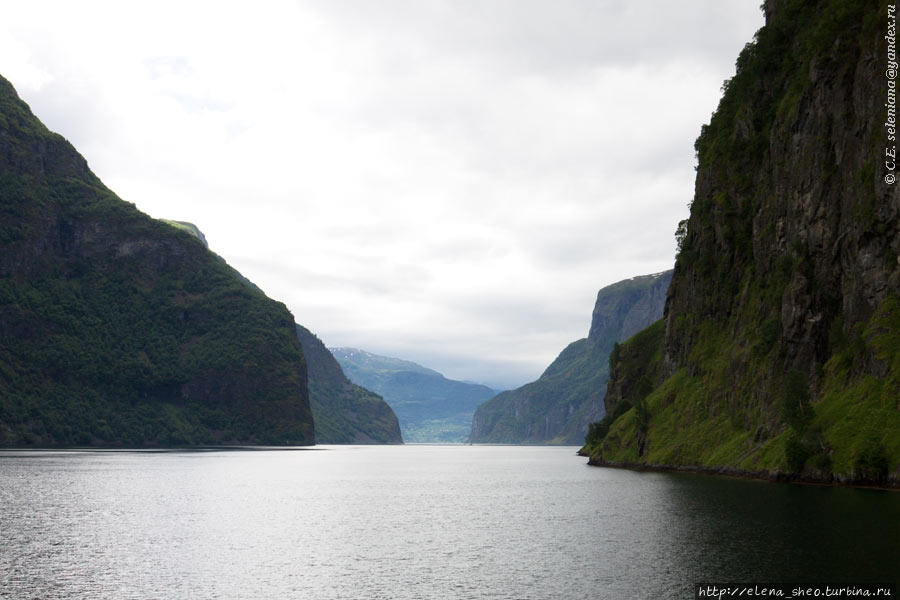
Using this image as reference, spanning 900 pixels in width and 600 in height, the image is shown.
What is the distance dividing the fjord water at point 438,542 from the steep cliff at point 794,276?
15078 mm

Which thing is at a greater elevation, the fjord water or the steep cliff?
the steep cliff

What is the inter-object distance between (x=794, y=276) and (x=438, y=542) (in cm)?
9356

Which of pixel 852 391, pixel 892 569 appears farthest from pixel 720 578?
pixel 852 391

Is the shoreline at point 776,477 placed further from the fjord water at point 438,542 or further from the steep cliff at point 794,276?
the fjord water at point 438,542

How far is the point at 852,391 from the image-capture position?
102938 mm

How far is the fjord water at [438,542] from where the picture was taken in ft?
143

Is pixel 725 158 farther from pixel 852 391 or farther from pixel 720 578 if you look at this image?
pixel 720 578

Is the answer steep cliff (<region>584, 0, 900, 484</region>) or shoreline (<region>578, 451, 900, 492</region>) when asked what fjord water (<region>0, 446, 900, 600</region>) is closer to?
shoreline (<region>578, 451, 900, 492</region>)

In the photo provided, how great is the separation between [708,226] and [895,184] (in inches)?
2936

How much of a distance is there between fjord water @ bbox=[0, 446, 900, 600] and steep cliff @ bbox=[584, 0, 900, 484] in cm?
1508

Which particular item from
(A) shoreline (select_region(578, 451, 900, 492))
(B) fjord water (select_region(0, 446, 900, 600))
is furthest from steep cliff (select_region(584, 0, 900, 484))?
(B) fjord water (select_region(0, 446, 900, 600))

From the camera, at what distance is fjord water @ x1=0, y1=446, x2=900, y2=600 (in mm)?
43688

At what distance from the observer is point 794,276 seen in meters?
126

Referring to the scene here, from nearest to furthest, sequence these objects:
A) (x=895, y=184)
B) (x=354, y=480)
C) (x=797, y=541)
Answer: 1. (x=797, y=541)
2. (x=895, y=184)
3. (x=354, y=480)
